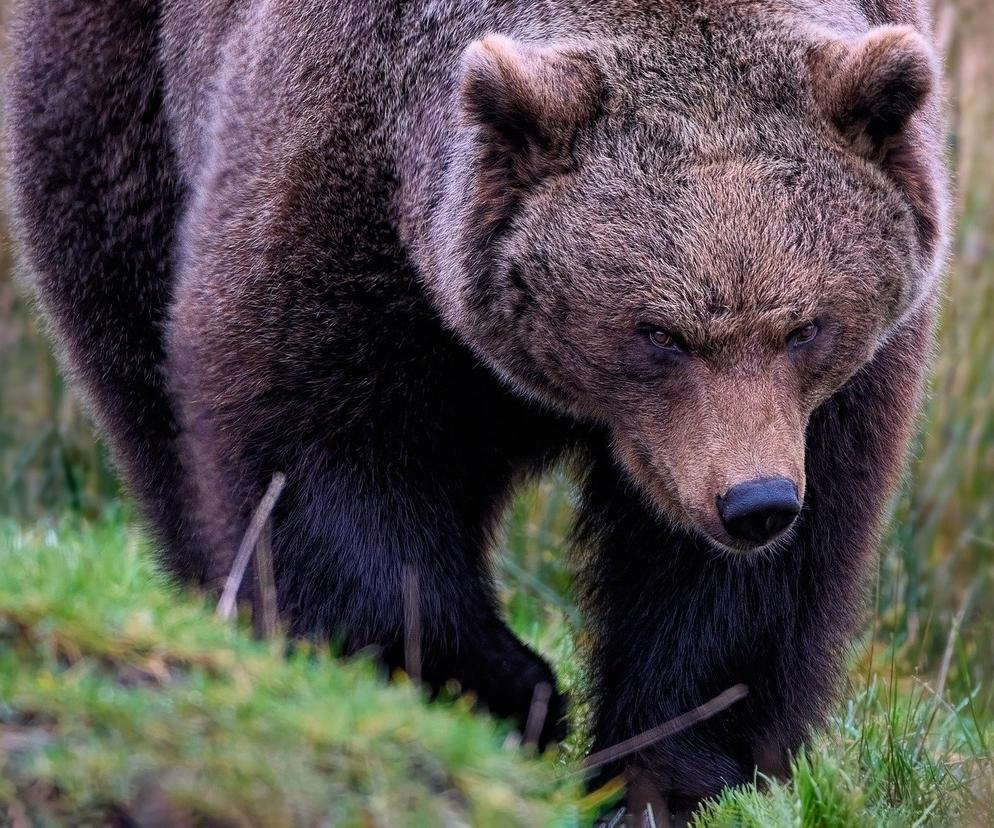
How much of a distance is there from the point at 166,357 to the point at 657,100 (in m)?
2.10

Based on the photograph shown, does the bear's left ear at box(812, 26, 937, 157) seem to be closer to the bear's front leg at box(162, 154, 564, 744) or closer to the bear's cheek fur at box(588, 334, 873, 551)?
the bear's cheek fur at box(588, 334, 873, 551)

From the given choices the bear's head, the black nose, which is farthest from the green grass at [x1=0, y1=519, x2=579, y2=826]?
the bear's head

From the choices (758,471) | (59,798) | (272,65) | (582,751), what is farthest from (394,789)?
(272,65)

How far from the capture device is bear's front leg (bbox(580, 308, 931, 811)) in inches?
199

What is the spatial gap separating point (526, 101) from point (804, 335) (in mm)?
1031

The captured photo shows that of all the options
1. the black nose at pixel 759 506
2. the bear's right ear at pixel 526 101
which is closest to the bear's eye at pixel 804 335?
the black nose at pixel 759 506

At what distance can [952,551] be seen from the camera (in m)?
8.38

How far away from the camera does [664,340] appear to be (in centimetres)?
452

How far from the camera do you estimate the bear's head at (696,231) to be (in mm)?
4430

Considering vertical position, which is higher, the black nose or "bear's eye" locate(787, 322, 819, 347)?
"bear's eye" locate(787, 322, 819, 347)

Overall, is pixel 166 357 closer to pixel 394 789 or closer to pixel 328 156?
pixel 328 156

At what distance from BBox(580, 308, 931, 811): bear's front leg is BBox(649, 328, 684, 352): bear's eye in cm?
70

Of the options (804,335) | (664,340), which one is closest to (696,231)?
(664,340)

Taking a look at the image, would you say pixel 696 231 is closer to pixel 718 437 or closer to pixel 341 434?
pixel 718 437
